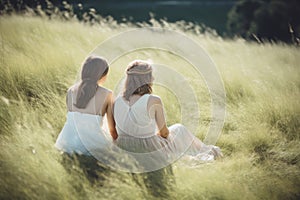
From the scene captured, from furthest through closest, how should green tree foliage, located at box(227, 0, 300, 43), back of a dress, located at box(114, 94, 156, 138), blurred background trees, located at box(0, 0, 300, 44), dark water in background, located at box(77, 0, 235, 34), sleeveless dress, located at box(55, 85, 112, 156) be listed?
dark water in background, located at box(77, 0, 235, 34) → green tree foliage, located at box(227, 0, 300, 43) → blurred background trees, located at box(0, 0, 300, 44) → back of a dress, located at box(114, 94, 156, 138) → sleeveless dress, located at box(55, 85, 112, 156)

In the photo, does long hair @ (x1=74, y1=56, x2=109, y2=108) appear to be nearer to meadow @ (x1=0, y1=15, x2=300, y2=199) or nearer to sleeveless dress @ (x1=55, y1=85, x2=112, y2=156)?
sleeveless dress @ (x1=55, y1=85, x2=112, y2=156)

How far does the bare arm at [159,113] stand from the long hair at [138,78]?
133mm

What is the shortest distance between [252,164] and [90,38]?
158 inches

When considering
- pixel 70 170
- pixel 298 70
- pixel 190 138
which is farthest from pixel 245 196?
pixel 298 70

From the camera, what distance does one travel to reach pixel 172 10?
30.0 metres

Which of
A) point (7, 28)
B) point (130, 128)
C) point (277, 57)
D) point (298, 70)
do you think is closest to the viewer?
point (130, 128)

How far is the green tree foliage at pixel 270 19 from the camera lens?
18.7m

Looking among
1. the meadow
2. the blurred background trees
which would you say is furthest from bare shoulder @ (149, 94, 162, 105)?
the blurred background trees

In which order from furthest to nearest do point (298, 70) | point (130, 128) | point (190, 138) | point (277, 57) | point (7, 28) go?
point (277, 57) → point (7, 28) → point (298, 70) → point (190, 138) → point (130, 128)

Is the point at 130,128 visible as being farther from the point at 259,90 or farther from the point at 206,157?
the point at 259,90

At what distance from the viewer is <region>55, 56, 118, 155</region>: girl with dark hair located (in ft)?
13.3

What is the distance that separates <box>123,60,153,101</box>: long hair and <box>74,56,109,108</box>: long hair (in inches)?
10.1

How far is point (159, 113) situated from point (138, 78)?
1.28ft

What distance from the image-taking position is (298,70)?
20.7 ft
